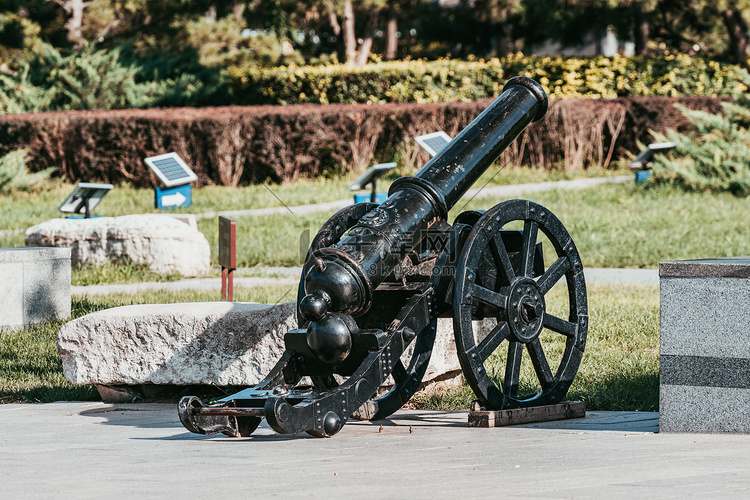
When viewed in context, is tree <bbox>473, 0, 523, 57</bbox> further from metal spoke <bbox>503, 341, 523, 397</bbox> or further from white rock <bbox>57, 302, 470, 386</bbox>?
metal spoke <bbox>503, 341, 523, 397</bbox>

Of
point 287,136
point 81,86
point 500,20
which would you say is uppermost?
point 500,20

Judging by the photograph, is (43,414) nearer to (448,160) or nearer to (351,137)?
(448,160)

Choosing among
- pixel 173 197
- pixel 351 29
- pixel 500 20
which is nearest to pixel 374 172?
pixel 173 197

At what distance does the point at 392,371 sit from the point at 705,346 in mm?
1411

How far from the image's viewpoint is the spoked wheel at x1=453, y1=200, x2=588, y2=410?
14.8ft

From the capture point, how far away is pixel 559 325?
5.02m

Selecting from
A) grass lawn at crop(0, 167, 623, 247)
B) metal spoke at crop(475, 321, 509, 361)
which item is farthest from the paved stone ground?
grass lawn at crop(0, 167, 623, 247)

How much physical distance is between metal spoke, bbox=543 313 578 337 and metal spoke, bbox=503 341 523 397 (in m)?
0.20

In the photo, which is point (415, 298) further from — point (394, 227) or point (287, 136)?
point (287, 136)

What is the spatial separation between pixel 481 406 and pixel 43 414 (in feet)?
7.51

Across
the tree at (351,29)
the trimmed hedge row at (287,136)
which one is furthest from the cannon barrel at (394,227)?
the tree at (351,29)

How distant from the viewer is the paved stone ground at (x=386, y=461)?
3416 mm

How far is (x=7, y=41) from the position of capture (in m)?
23.0

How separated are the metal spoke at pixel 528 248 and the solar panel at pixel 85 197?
752 cm
